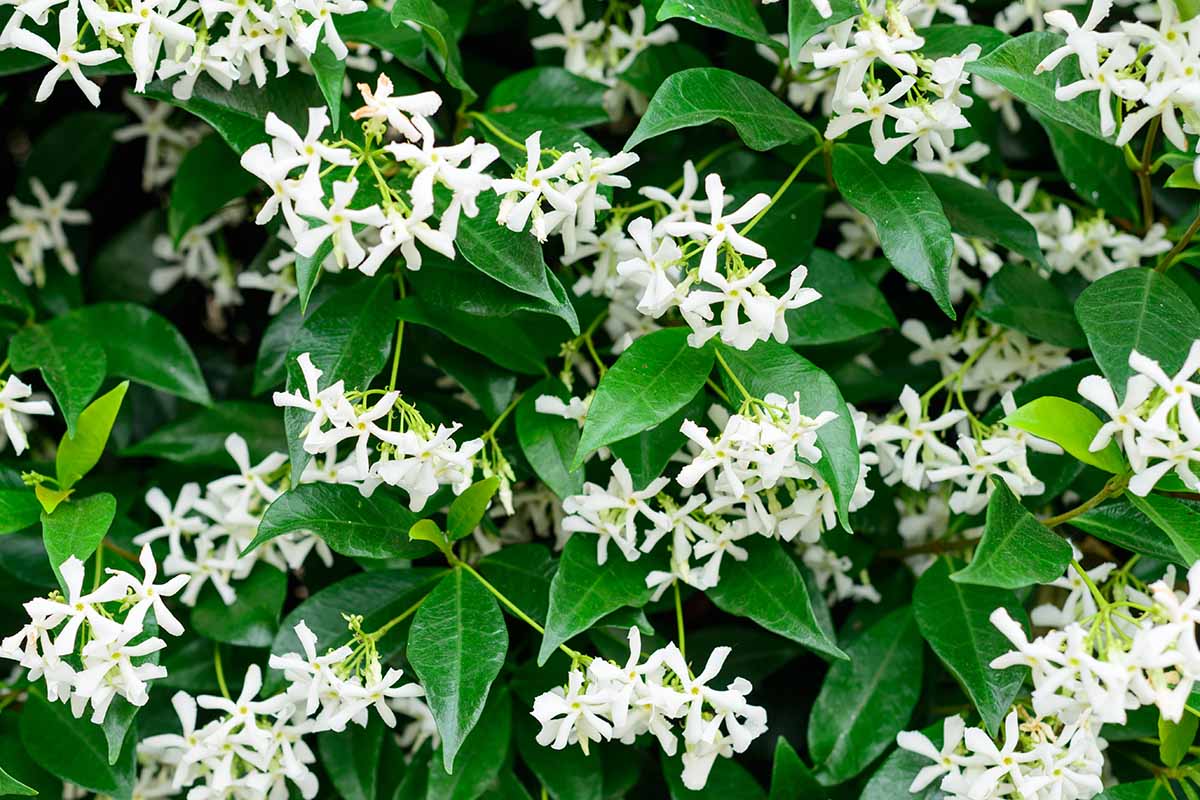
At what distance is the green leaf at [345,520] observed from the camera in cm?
106

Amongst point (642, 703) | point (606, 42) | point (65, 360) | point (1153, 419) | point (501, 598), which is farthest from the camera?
point (606, 42)

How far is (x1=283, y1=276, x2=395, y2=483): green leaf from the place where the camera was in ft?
3.65

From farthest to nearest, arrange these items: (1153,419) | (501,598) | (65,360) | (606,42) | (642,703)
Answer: (606,42) → (65,360) → (501,598) → (642,703) → (1153,419)

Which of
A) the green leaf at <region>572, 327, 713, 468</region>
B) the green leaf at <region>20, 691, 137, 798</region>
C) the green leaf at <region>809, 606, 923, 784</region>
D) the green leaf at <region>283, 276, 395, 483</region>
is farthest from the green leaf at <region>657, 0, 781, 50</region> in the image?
the green leaf at <region>20, 691, 137, 798</region>

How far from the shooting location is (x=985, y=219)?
1.24 m

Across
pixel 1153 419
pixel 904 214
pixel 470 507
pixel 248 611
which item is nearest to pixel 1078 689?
pixel 1153 419

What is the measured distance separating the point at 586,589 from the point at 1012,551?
372 millimetres

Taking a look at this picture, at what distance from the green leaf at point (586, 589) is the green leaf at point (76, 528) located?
42 centimetres

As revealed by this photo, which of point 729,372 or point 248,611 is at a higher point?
point 729,372

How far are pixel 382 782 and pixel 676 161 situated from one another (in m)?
0.75

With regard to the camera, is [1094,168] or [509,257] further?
[1094,168]

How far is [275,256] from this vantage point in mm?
1365

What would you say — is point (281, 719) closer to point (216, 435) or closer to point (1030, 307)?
point (216, 435)

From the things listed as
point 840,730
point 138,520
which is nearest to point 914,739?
point 840,730
